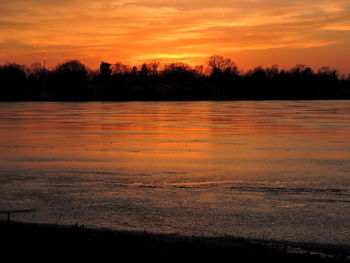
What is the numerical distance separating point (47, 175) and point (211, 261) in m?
6.96

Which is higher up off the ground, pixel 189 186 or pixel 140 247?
pixel 140 247

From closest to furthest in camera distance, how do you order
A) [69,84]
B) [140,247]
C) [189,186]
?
1. [140,247]
2. [189,186]
3. [69,84]

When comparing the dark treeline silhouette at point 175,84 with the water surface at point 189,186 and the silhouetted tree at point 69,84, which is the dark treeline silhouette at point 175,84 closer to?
the silhouetted tree at point 69,84

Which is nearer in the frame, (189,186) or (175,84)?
(189,186)

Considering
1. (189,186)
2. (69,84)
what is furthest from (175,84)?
(189,186)

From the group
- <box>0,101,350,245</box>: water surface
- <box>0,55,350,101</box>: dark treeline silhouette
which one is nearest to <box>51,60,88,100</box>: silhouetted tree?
<box>0,55,350,101</box>: dark treeline silhouette

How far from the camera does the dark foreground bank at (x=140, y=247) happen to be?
5.24m

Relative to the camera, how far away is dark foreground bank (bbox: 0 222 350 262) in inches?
206

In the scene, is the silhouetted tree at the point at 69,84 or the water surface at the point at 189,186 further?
the silhouetted tree at the point at 69,84

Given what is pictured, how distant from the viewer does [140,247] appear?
559cm

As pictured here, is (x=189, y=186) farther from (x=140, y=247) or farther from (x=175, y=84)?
(x=175, y=84)

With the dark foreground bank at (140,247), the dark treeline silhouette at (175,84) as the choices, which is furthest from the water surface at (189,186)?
the dark treeline silhouette at (175,84)

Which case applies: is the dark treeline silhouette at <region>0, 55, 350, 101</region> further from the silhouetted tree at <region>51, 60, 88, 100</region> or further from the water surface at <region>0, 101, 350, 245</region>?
the water surface at <region>0, 101, 350, 245</region>

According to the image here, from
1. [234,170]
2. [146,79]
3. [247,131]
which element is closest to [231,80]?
[146,79]
